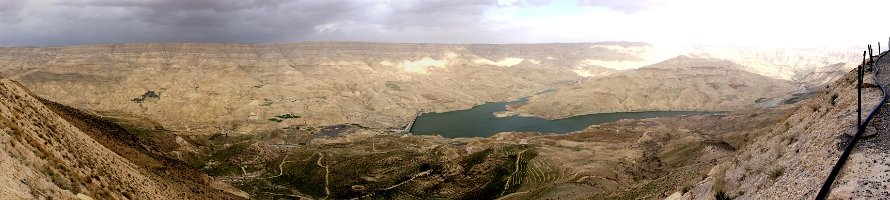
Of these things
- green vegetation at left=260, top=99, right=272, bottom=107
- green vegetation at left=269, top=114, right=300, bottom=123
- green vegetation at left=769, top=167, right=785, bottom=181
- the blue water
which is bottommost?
the blue water

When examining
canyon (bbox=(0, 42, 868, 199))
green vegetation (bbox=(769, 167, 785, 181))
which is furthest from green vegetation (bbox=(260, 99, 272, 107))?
green vegetation (bbox=(769, 167, 785, 181))

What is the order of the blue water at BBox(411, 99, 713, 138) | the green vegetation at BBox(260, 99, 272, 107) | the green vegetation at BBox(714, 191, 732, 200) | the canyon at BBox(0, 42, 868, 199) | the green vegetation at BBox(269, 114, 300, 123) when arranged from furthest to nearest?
the green vegetation at BBox(260, 99, 272, 107) → the green vegetation at BBox(269, 114, 300, 123) → the blue water at BBox(411, 99, 713, 138) → the canyon at BBox(0, 42, 868, 199) → the green vegetation at BBox(714, 191, 732, 200)

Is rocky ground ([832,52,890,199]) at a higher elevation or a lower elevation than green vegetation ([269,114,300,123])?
higher

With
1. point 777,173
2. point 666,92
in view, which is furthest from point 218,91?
point 777,173

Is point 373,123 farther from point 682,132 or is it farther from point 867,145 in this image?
point 867,145

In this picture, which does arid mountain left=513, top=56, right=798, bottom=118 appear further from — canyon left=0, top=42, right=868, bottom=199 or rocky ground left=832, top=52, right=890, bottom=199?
rocky ground left=832, top=52, right=890, bottom=199

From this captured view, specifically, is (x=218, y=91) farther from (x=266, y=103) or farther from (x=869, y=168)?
(x=869, y=168)

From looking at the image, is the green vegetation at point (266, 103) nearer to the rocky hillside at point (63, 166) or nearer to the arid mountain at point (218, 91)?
the arid mountain at point (218, 91)

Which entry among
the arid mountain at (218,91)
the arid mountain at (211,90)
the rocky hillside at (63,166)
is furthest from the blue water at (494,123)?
the rocky hillside at (63,166)
